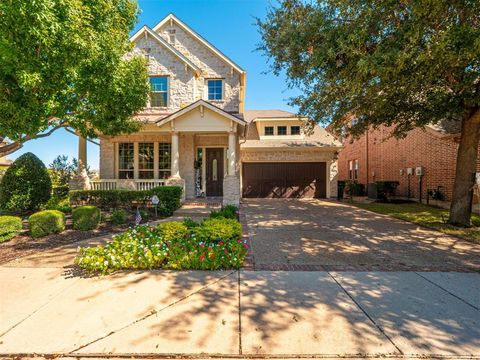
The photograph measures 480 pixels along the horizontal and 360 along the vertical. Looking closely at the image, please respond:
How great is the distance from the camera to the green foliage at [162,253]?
14.7ft

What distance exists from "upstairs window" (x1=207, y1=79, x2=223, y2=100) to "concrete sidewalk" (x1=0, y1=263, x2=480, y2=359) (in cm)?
1149

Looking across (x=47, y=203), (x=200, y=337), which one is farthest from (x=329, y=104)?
(x=47, y=203)

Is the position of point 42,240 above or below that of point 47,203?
below

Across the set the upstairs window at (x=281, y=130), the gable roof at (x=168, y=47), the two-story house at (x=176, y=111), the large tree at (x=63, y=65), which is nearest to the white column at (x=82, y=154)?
the two-story house at (x=176, y=111)

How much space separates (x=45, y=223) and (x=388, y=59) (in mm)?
9536

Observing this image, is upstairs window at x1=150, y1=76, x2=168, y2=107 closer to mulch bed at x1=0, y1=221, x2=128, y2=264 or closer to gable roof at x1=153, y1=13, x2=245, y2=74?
gable roof at x1=153, y1=13, x2=245, y2=74

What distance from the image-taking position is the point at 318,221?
9.04m

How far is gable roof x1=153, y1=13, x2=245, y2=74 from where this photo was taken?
1386cm

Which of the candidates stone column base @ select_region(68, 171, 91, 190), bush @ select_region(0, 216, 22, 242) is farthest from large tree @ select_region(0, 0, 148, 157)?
stone column base @ select_region(68, 171, 91, 190)

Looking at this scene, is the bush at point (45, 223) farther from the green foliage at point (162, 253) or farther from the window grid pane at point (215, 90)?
A: the window grid pane at point (215, 90)

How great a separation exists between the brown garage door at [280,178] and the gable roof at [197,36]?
6.11 meters

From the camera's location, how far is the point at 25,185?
926 cm

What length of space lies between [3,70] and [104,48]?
227cm

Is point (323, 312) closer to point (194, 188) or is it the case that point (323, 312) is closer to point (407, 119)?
point (407, 119)
